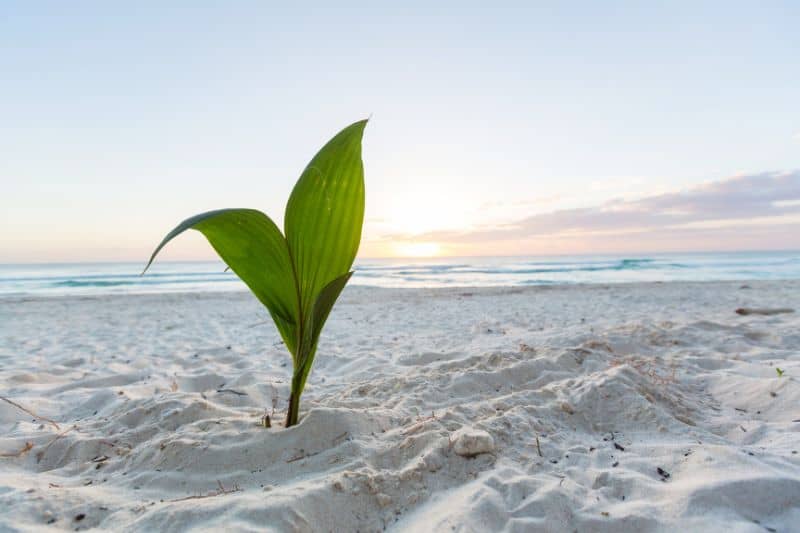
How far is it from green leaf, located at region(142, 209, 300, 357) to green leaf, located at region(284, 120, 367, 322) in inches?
1.7

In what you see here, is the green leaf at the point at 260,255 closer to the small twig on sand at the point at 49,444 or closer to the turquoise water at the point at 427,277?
the small twig on sand at the point at 49,444

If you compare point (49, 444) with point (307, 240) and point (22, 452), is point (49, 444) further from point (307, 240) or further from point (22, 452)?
point (307, 240)

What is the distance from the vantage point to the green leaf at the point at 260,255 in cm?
150

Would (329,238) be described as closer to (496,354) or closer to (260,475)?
(260,475)

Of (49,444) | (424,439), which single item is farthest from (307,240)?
Answer: (49,444)

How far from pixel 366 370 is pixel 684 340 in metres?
2.57

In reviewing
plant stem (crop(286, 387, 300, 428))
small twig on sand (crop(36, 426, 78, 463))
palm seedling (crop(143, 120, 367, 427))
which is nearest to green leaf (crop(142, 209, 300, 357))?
palm seedling (crop(143, 120, 367, 427))

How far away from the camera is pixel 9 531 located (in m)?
1.16

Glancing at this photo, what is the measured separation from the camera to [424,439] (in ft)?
5.54

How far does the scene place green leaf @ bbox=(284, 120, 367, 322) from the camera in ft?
5.05

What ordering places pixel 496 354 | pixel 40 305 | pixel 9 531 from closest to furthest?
pixel 9 531 < pixel 496 354 < pixel 40 305

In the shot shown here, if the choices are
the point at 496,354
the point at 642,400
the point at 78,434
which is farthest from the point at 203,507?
the point at 496,354

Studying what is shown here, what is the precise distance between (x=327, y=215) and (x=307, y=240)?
116 mm

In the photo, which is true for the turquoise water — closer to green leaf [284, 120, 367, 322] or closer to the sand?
the sand
